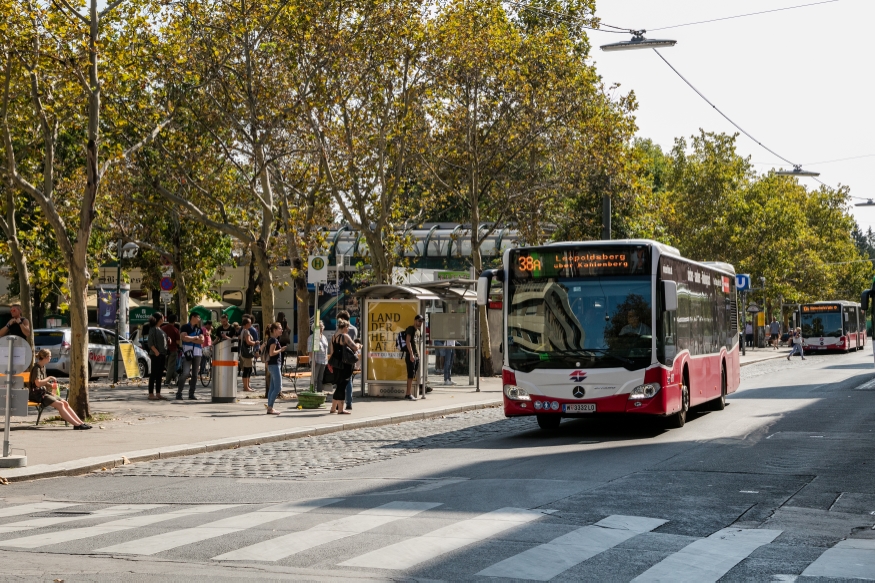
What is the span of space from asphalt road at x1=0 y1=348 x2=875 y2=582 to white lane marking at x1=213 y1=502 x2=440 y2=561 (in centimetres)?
3

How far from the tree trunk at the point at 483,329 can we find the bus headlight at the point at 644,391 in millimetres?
15129

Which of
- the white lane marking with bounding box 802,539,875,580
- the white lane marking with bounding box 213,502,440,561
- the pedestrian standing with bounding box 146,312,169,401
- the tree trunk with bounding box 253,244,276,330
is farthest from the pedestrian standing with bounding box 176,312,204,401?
the white lane marking with bounding box 802,539,875,580

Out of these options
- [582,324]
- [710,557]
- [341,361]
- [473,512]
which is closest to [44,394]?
[341,361]

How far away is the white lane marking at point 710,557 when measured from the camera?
7191mm

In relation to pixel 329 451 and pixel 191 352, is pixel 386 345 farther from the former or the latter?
pixel 329 451

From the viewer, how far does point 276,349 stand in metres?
22.0

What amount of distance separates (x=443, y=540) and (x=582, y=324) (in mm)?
8721

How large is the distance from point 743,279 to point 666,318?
28.5m

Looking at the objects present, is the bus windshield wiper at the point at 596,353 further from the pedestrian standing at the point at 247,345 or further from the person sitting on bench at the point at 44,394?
the pedestrian standing at the point at 247,345

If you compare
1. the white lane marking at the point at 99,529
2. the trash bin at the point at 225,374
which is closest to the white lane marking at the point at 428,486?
the white lane marking at the point at 99,529

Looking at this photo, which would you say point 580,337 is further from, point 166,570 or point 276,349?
point 166,570

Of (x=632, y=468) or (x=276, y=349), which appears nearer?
(x=632, y=468)

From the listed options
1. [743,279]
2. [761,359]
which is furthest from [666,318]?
[761,359]

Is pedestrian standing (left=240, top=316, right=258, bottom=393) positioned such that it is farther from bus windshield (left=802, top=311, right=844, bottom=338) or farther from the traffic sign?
bus windshield (left=802, top=311, right=844, bottom=338)
